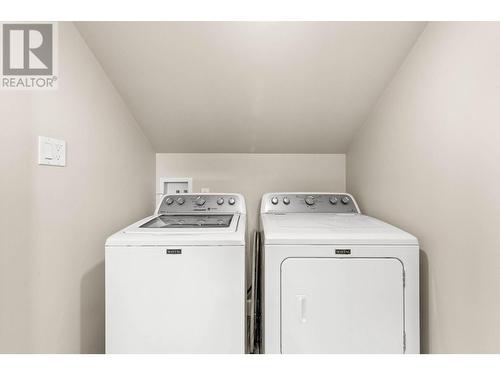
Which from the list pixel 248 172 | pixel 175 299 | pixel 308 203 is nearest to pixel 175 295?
pixel 175 299

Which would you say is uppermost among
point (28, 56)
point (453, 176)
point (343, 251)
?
point (28, 56)

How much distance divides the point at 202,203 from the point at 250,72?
3.51 ft

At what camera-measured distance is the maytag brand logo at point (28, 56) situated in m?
1.03

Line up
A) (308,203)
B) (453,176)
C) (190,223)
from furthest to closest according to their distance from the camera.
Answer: (308,203) → (190,223) → (453,176)

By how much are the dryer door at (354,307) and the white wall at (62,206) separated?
1.09 metres

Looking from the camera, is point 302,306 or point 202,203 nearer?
point 302,306

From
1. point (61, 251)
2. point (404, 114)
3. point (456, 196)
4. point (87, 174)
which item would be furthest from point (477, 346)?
point (87, 174)

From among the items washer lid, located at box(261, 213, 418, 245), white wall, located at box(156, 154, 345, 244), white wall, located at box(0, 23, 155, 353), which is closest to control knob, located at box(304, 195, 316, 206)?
white wall, located at box(156, 154, 345, 244)

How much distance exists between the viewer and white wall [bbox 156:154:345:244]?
2.42 m

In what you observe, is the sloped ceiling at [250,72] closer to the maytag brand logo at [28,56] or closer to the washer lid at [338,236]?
the maytag brand logo at [28,56]

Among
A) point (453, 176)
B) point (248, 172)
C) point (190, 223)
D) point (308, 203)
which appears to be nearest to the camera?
point (453, 176)

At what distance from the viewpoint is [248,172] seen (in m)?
2.44

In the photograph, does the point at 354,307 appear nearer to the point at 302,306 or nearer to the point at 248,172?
the point at 302,306

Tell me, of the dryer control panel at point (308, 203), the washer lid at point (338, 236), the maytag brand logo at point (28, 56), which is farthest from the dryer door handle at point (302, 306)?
the maytag brand logo at point (28, 56)
